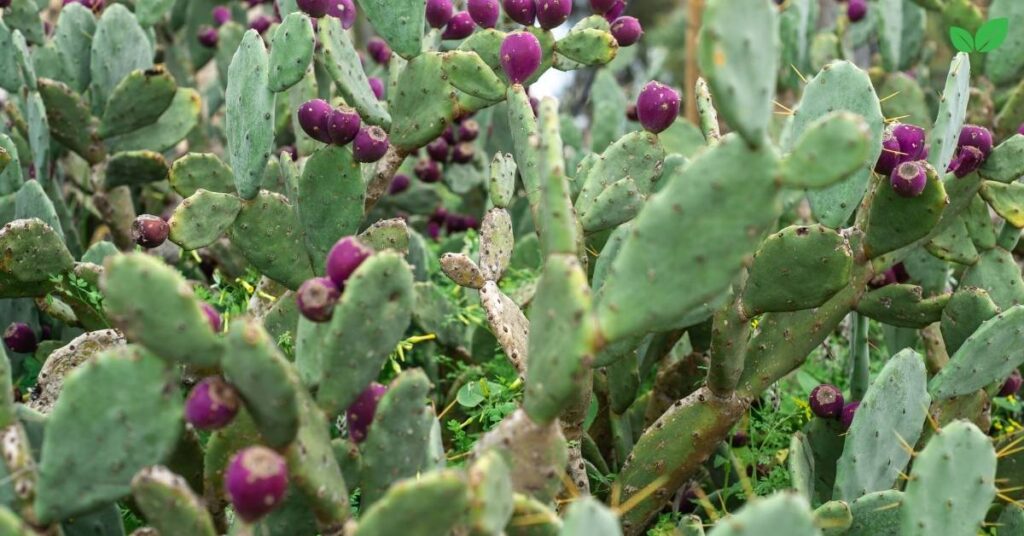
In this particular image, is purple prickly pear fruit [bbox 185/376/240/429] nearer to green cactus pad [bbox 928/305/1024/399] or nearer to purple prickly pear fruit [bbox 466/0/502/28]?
purple prickly pear fruit [bbox 466/0/502/28]

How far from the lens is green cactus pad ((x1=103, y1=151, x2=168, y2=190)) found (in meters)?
2.63

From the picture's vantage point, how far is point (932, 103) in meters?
3.88

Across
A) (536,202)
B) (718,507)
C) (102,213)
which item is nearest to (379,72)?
(102,213)


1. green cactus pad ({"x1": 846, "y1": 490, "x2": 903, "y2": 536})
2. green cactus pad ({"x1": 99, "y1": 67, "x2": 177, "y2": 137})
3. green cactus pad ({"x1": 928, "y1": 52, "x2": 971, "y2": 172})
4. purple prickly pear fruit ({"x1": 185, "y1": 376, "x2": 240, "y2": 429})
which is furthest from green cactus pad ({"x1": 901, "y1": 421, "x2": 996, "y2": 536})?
green cactus pad ({"x1": 99, "y1": 67, "x2": 177, "y2": 137})

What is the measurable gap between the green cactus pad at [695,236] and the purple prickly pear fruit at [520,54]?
0.61 m

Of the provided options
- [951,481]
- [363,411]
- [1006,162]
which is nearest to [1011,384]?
[1006,162]

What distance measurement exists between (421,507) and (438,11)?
1.38m

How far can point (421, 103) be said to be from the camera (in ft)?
6.96

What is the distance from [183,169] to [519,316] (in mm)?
720

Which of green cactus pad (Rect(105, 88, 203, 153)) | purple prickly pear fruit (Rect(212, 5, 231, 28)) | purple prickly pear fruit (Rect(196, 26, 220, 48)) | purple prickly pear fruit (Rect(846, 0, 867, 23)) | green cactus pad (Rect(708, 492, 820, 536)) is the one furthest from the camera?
purple prickly pear fruit (Rect(846, 0, 867, 23))

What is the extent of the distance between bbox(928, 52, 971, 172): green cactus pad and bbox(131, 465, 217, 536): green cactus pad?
143cm

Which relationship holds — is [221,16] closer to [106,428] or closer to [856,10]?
[856,10]

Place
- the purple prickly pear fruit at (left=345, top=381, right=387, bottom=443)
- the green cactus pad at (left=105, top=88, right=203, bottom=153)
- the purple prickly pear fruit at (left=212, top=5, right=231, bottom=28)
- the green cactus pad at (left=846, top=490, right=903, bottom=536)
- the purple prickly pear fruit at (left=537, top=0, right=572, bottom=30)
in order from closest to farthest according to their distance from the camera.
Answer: the purple prickly pear fruit at (left=345, top=381, right=387, bottom=443) → the green cactus pad at (left=846, top=490, right=903, bottom=536) → the purple prickly pear fruit at (left=537, top=0, right=572, bottom=30) → the green cactus pad at (left=105, top=88, right=203, bottom=153) → the purple prickly pear fruit at (left=212, top=5, right=231, bottom=28)

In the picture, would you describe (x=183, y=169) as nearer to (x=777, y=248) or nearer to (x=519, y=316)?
(x=519, y=316)
